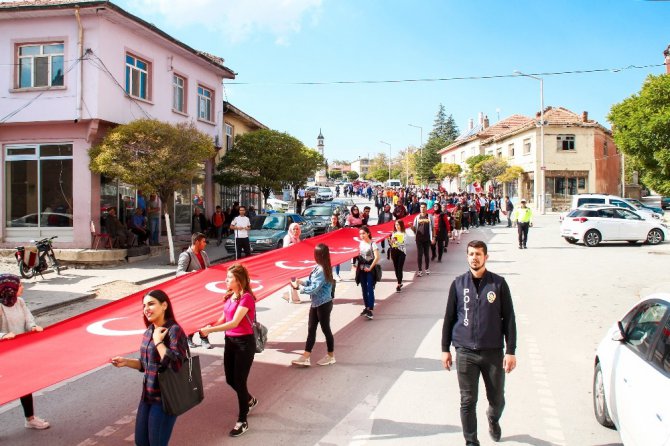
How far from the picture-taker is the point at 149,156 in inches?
685

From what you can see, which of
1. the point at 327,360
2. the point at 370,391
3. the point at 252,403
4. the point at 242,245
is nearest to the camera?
the point at 252,403

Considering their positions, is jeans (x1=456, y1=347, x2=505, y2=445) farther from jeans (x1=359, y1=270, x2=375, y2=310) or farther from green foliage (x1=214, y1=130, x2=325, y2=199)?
green foliage (x1=214, y1=130, x2=325, y2=199)

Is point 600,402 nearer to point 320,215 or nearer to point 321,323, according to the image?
Answer: point 321,323

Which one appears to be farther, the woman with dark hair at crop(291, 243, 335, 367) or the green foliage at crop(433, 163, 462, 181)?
the green foliage at crop(433, 163, 462, 181)

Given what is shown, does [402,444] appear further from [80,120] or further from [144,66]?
[144,66]

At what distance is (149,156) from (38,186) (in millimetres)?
4507

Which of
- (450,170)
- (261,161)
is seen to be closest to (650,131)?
(261,161)

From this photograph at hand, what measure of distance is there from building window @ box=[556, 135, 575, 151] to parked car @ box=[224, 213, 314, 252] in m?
33.0

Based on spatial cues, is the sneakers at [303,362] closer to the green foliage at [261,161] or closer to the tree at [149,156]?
the tree at [149,156]

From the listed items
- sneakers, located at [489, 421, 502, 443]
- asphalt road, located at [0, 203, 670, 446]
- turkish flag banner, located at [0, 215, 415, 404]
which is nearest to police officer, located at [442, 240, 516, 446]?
sneakers, located at [489, 421, 502, 443]

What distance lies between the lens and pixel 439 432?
5.47 m

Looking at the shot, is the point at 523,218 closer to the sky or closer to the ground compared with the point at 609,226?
closer to the sky

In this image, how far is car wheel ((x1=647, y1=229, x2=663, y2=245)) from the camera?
22953 mm

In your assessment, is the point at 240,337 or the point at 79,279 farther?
the point at 79,279
